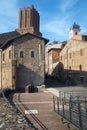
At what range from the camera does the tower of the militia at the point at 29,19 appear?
2621 inches

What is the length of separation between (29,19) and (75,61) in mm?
20846

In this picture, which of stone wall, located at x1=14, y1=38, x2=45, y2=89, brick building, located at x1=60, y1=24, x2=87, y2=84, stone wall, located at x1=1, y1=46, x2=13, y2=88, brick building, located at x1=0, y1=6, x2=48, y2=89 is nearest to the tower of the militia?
brick building, located at x1=60, y1=24, x2=87, y2=84

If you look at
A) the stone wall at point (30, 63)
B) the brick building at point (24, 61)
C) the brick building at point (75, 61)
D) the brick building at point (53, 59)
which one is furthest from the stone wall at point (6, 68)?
the brick building at point (53, 59)

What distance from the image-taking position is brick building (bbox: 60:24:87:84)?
50531 millimetres

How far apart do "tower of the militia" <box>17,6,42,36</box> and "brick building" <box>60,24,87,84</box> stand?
12.8m

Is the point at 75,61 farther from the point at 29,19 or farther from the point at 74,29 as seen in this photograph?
the point at 74,29

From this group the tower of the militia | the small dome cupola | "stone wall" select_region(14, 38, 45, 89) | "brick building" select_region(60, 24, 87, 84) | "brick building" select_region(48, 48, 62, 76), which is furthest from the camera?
the small dome cupola

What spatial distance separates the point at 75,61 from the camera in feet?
176

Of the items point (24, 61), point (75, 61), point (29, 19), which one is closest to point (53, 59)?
point (29, 19)

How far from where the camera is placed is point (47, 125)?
16172mm

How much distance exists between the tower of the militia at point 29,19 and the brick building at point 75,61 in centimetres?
1278

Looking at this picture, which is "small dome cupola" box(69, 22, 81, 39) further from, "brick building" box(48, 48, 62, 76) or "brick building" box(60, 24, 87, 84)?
"brick building" box(60, 24, 87, 84)

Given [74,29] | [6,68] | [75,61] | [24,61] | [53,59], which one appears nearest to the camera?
[24,61]

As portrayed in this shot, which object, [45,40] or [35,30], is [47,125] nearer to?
[45,40]
